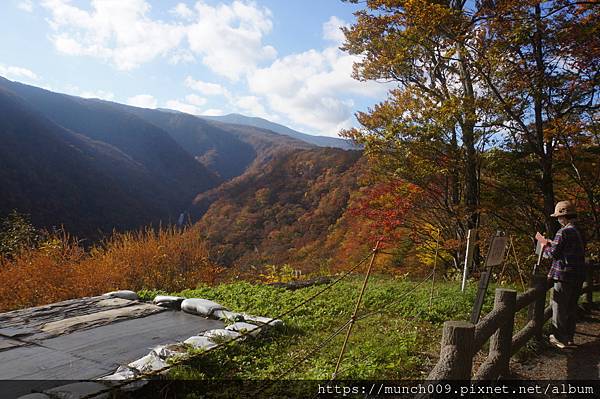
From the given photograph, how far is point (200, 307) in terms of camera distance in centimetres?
632

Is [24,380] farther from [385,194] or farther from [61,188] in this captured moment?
[61,188]

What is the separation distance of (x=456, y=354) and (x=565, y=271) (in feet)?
9.26

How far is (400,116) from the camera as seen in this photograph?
918cm

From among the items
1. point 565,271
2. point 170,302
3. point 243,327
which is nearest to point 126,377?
point 243,327

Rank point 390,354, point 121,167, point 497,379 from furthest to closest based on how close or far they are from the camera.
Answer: point 121,167, point 390,354, point 497,379

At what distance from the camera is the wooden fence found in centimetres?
262

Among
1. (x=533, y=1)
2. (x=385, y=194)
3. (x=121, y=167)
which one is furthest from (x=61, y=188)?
(x=533, y=1)

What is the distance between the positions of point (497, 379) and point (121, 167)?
72380mm

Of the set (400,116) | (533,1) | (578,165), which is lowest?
(578,165)

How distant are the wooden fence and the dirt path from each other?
9.4 inches

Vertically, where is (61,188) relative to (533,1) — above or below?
below

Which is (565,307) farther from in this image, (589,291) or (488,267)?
(589,291)

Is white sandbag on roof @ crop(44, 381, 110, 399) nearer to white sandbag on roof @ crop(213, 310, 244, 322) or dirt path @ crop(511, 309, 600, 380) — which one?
white sandbag on roof @ crop(213, 310, 244, 322)

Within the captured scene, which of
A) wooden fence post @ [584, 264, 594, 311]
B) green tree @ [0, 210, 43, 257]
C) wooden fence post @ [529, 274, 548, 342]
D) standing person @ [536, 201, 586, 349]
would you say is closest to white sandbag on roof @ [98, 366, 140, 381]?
wooden fence post @ [529, 274, 548, 342]
